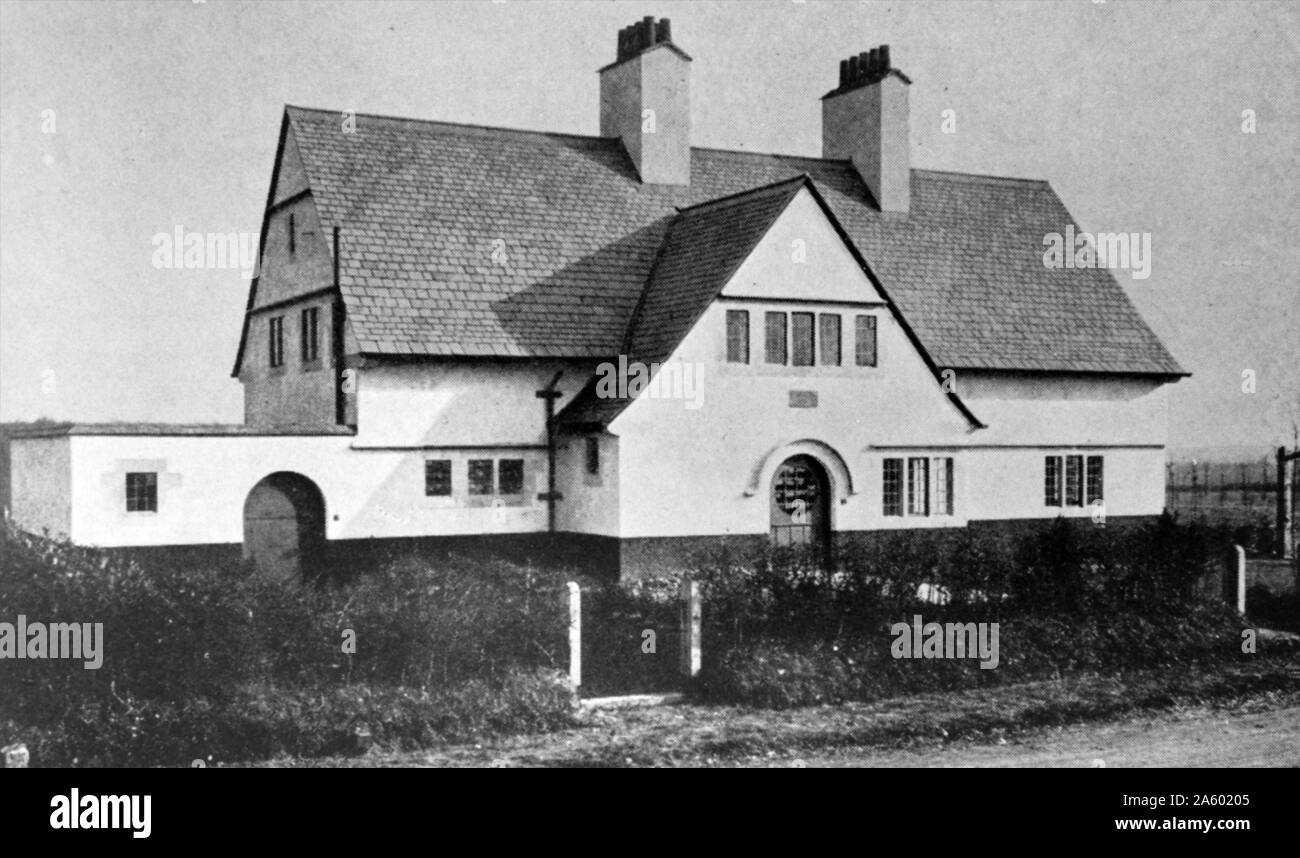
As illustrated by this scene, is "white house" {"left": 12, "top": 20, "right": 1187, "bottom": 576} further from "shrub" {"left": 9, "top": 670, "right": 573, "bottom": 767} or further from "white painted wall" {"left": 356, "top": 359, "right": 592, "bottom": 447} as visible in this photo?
"shrub" {"left": 9, "top": 670, "right": 573, "bottom": 767}

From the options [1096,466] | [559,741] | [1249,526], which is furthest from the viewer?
[1249,526]

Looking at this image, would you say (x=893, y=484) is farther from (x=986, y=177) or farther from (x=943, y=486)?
(x=986, y=177)

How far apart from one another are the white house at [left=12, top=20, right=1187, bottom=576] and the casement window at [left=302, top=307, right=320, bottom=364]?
0.08m

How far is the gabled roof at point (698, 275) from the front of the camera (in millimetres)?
26391

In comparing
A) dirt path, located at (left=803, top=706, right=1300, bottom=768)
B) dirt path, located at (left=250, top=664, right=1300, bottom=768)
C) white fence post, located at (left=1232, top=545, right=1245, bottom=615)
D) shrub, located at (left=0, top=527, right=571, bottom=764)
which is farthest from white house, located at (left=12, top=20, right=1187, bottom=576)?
dirt path, located at (left=803, top=706, right=1300, bottom=768)

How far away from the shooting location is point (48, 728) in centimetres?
1648

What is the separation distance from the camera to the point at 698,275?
90.4 feet

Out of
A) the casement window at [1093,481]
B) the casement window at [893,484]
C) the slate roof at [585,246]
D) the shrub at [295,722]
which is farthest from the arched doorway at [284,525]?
the casement window at [1093,481]

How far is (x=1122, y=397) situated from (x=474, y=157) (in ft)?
55.8

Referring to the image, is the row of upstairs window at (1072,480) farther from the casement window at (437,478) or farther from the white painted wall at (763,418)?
the casement window at (437,478)

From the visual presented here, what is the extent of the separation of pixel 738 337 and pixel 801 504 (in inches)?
147
